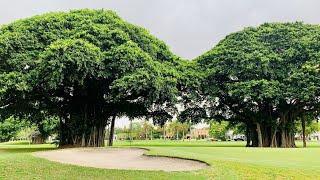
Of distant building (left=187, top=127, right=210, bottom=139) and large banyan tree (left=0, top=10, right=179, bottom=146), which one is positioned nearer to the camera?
large banyan tree (left=0, top=10, right=179, bottom=146)

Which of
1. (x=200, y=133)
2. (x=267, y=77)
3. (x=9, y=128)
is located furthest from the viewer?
(x=200, y=133)

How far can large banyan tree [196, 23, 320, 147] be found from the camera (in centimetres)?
3666

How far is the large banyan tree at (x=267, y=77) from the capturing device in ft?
120

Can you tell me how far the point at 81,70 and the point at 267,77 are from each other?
1761cm

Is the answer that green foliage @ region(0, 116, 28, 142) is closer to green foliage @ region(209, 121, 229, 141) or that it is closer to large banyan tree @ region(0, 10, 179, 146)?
green foliage @ region(209, 121, 229, 141)

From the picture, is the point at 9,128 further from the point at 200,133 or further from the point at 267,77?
the point at 200,133

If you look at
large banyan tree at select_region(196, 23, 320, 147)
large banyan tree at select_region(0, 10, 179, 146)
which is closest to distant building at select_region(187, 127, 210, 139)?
large banyan tree at select_region(196, 23, 320, 147)

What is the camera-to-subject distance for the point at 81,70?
28.8 m

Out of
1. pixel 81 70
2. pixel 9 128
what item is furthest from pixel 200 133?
pixel 81 70

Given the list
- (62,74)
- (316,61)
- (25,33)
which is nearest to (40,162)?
(62,74)

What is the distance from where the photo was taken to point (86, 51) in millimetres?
28500

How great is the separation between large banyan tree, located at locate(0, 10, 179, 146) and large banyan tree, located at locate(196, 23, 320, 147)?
4.98 meters

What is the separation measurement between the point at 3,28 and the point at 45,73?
6.43 m

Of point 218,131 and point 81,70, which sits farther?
point 218,131
